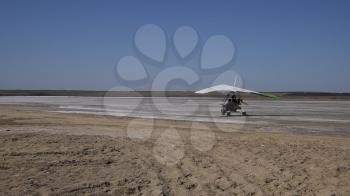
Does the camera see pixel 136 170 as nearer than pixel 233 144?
Yes

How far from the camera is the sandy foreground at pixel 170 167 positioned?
26.8 ft

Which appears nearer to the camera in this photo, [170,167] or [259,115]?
[170,167]

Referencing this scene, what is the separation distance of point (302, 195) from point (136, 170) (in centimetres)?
351

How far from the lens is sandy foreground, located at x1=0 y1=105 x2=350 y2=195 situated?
8.16 meters

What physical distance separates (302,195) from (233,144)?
5.38 meters

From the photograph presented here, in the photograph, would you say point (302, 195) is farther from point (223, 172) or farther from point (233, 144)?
point (233, 144)

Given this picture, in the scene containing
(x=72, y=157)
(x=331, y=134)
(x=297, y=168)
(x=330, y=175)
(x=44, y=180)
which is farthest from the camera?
(x=331, y=134)

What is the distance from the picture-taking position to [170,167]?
998 centimetres

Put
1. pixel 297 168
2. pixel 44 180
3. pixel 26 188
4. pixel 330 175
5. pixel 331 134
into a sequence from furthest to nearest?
pixel 331 134, pixel 297 168, pixel 330 175, pixel 44 180, pixel 26 188

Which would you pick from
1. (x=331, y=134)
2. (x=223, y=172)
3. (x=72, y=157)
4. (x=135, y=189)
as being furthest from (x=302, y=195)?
(x=331, y=134)

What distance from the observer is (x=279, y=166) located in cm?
1012

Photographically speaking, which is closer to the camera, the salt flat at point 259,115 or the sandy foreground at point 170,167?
the sandy foreground at point 170,167

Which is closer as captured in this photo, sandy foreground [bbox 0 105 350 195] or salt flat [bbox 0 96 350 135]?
sandy foreground [bbox 0 105 350 195]

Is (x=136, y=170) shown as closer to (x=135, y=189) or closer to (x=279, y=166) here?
(x=135, y=189)
